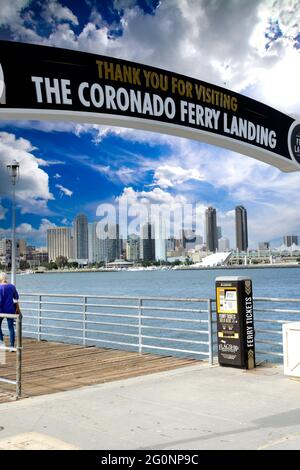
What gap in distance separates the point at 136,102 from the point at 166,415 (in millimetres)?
3656

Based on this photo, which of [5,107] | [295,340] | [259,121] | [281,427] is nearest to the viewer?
[281,427]

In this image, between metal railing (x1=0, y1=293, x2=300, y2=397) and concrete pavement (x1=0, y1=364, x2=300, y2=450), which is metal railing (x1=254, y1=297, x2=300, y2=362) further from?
concrete pavement (x1=0, y1=364, x2=300, y2=450)

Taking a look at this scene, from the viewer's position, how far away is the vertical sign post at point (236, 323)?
8.17 metres

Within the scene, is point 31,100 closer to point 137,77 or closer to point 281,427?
point 137,77

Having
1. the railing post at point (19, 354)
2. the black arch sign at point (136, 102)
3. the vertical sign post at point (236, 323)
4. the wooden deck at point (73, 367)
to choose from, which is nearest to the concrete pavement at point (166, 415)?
the railing post at point (19, 354)

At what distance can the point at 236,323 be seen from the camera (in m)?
8.22

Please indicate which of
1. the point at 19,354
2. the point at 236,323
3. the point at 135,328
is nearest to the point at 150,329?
the point at 135,328

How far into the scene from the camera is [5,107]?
221 inches

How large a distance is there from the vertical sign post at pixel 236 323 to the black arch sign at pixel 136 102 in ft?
6.66

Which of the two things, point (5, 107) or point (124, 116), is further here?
point (124, 116)

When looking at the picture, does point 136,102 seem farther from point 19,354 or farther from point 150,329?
point 150,329

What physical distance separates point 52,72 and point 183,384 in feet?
14.2

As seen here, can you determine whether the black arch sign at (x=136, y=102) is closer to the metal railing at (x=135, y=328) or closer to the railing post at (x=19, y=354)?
the railing post at (x=19, y=354)
